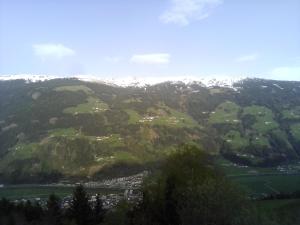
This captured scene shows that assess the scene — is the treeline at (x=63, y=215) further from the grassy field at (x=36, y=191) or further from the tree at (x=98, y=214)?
the grassy field at (x=36, y=191)

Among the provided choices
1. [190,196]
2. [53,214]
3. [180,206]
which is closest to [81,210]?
[53,214]

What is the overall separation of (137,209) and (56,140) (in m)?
135

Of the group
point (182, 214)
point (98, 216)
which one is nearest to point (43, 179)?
point (98, 216)

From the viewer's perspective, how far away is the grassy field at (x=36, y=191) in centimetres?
13625

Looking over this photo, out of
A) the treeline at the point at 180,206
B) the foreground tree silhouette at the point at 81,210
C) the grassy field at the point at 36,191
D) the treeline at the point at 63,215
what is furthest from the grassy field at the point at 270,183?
the foreground tree silhouette at the point at 81,210

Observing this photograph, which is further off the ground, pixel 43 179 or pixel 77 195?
pixel 77 195

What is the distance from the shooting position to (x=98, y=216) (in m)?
69.6

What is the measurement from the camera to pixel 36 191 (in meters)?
147

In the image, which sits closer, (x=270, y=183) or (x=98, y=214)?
(x=98, y=214)

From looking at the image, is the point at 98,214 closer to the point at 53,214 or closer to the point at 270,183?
the point at 53,214

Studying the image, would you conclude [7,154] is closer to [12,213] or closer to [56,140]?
[56,140]

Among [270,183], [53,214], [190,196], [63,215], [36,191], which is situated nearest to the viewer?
[190,196]

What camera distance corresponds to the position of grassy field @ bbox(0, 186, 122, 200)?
136m

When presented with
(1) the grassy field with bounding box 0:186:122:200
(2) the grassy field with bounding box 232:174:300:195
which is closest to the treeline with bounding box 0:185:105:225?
(1) the grassy field with bounding box 0:186:122:200
